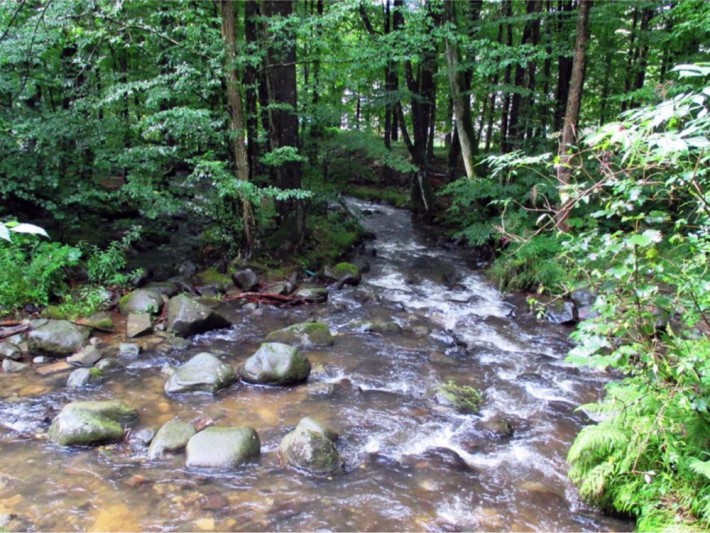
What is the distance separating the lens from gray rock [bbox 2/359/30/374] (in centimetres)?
634

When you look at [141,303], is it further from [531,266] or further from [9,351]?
[531,266]

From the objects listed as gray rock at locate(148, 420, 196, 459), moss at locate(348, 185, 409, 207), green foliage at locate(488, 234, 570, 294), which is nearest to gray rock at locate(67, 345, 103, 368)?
gray rock at locate(148, 420, 196, 459)

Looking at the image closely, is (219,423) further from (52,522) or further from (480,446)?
(480,446)

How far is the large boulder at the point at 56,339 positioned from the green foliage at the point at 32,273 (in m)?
1.08

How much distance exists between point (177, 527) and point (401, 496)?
189 cm

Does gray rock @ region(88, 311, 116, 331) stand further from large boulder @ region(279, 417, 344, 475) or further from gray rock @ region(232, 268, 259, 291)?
large boulder @ region(279, 417, 344, 475)

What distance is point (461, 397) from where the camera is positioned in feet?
19.9

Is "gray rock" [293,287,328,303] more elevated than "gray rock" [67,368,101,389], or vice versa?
"gray rock" [67,368,101,389]

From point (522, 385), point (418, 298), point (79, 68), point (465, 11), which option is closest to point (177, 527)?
point (522, 385)

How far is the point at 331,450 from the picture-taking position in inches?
184

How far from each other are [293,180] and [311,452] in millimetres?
8027

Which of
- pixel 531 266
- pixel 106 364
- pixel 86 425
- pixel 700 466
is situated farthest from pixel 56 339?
pixel 531 266

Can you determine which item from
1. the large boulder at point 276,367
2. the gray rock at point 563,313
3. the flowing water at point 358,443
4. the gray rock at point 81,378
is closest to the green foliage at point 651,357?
the flowing water at point 358,443

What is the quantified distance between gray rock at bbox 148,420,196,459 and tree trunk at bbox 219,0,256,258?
5.54 metres
